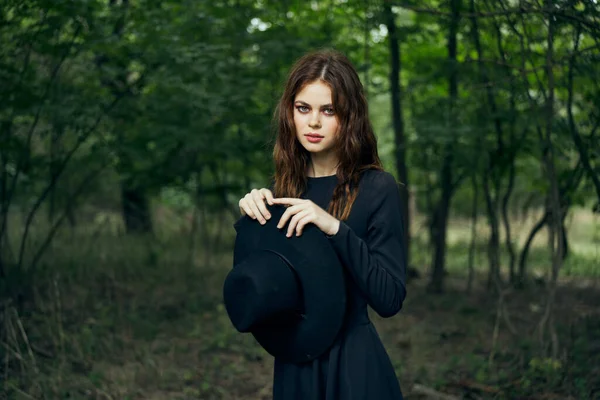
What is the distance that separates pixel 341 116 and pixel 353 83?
0.35 ft

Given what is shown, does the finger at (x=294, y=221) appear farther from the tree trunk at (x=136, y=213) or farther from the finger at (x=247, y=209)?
the tree trunk at (x=136, y=213)

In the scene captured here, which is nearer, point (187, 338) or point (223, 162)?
point (187, 338)

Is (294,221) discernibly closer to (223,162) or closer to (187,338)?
(187,338)

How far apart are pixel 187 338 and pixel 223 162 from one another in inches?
111

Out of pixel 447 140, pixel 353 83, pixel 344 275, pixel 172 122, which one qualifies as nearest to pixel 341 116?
pixel 353 83

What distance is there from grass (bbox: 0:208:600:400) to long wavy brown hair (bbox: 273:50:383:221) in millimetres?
2741

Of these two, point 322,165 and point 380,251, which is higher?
point 322,165

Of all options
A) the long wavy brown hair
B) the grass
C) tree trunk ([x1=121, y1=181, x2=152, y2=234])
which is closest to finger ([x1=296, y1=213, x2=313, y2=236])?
the long wavy brown hair

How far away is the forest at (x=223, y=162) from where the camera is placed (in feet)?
15.3

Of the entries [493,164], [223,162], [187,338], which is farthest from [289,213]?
[223,162]

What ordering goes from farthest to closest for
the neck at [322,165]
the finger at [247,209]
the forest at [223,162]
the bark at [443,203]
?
the bark at [443,203], the forest at [223,162], the neck at [322,165], the finger at [247,209]

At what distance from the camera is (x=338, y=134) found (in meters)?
2.04

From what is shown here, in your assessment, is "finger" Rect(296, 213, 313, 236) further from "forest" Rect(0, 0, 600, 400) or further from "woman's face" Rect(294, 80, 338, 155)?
"forest" Rect(0, 0, 600, 400)

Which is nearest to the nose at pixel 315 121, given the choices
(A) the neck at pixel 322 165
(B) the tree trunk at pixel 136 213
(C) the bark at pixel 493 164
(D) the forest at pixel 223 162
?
(A) the neck at pixel 322 165
